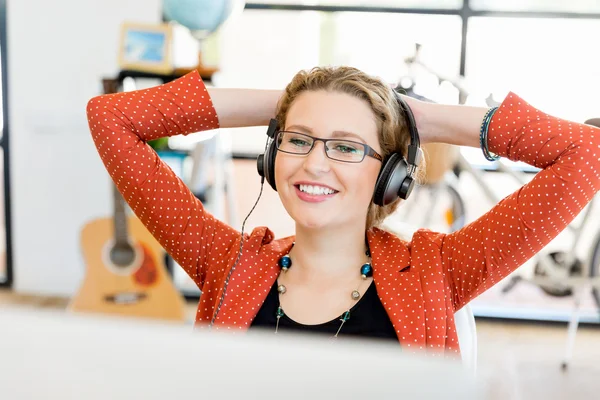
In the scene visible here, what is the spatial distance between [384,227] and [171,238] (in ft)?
1.37

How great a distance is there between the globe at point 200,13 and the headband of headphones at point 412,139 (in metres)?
1.78

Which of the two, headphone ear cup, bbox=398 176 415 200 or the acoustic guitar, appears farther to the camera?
the acoustic guitar

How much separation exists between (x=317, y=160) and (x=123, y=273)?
2219 millimetres

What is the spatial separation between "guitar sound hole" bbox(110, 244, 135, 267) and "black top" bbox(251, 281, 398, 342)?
6.84ft

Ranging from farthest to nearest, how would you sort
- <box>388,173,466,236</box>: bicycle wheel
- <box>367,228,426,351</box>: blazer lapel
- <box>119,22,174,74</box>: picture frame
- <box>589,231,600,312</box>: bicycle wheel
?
<box>388,173,466,236</box>: bicycle wheel, <box>589,231,600,312</box>: bicycle wheel, <box>119,22,174,74</box>: picture frame, <box>367,228,426,351</box>: blazer lapel

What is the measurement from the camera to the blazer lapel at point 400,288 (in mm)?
1213

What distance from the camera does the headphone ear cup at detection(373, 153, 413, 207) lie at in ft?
4.12

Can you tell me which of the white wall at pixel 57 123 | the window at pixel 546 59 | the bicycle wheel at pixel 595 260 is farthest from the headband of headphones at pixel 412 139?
the white wall at pixel 57 123

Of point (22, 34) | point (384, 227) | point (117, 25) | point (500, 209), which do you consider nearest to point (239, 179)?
point (117, 25)

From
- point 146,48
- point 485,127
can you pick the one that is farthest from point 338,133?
point 146,48

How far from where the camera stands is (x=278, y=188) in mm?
1273

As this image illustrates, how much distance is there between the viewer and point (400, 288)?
4.13ft

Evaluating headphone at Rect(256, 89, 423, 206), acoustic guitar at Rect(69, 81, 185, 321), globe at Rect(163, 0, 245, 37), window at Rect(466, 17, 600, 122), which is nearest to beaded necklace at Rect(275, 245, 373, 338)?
headphone at Rect(256, 89, 423, 206)

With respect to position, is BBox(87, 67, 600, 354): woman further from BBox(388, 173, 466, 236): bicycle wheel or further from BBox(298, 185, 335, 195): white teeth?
BBox(388, 173, 466, 236): bicycle wheel
